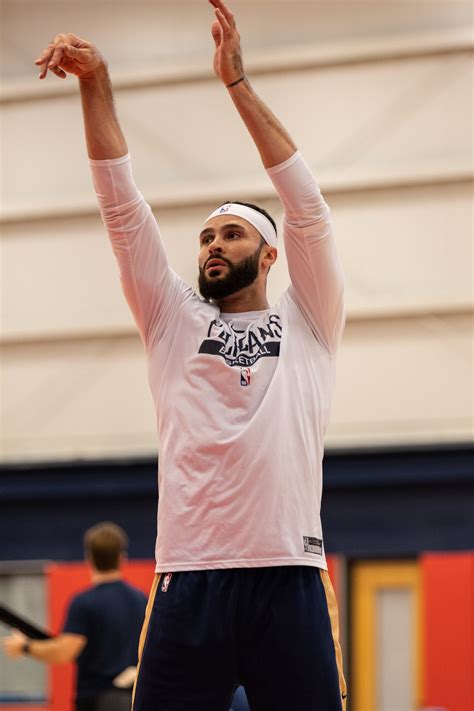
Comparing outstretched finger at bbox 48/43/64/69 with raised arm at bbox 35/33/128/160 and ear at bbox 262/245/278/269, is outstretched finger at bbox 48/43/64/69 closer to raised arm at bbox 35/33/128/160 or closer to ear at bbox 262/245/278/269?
raised arm at bbox 35/33/128/160

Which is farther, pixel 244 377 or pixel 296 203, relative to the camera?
pixel 296 203

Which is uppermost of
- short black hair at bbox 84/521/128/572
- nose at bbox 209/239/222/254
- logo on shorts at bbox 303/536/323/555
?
nose at bbox 209/239/222/254

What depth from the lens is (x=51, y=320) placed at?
11766 mm

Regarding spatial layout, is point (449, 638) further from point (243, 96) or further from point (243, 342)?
point (243, 96)

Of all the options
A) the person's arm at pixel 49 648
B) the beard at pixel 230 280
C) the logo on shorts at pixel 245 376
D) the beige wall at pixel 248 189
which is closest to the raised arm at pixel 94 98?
the beard at pixel 230 280

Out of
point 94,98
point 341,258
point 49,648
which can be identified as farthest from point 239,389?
point 341,258

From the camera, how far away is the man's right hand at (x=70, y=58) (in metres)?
3.22

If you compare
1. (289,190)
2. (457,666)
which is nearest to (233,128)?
(457,666)

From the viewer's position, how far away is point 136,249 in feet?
11.1

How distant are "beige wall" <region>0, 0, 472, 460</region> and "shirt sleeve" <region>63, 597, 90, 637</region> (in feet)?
16.6

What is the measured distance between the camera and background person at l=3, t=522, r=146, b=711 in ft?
19.5

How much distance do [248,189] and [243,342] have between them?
8125 millimetres

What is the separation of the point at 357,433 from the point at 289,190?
7667 millimetres

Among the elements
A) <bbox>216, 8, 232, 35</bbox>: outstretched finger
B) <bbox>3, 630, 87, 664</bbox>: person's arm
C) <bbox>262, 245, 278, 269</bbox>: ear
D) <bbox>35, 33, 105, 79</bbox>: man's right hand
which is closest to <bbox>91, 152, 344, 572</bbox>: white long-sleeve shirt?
<bbox>262, 245, 278, 269</bbox>: ear
